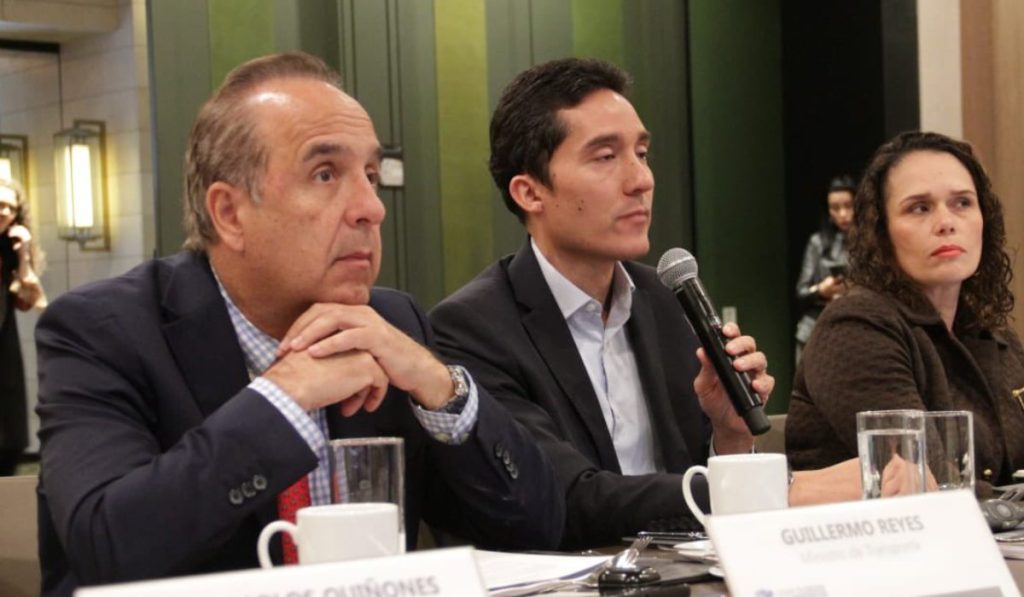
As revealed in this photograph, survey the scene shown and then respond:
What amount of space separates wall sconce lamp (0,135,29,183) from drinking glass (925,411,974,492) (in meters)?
8.77

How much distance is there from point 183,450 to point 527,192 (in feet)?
4.06

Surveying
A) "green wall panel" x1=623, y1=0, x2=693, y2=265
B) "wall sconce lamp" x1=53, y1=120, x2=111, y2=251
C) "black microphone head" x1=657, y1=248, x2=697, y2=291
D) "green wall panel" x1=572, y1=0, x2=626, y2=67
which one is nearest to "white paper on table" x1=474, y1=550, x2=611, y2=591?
"black microphone head" x1=657, y1=248, x2=697, y2=291

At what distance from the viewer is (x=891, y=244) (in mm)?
2947

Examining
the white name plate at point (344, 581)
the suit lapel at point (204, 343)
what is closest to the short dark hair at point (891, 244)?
the suit lapel at point (204, 343)

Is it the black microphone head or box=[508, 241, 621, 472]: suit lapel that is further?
box=[508, 241, 621, 472]: suit lapel

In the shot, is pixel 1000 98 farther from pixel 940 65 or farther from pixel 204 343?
pixel 204 343

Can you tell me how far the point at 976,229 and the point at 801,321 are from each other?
4.47 meters

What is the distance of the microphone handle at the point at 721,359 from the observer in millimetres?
1977

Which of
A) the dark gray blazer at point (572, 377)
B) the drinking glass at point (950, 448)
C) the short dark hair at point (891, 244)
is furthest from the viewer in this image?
the short dark hair at point (891, 244)

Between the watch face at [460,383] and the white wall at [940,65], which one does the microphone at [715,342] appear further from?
the white wall at [940,65]

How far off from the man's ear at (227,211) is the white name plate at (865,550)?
3.03 ft

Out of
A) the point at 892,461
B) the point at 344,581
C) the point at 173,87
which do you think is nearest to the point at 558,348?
the point at 892,461

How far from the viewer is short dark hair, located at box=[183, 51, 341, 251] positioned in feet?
6.07

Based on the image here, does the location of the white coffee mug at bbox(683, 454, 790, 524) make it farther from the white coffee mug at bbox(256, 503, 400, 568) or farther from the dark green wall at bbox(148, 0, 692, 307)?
the dark green wall at bbox(148, 0, 692, 307)
